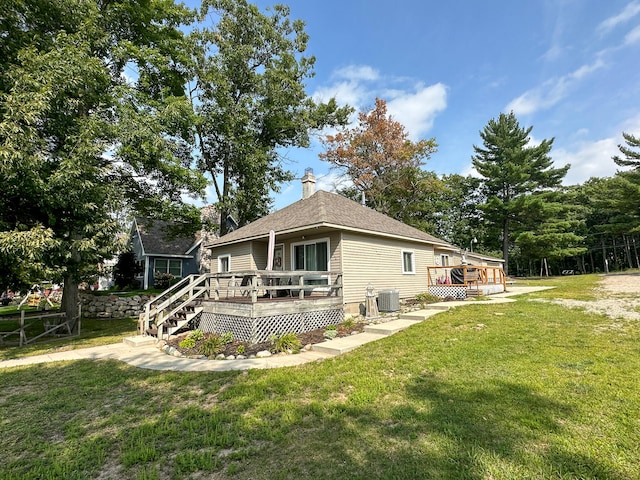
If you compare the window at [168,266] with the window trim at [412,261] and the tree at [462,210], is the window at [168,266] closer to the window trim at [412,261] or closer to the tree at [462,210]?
the window trim at [412,261]

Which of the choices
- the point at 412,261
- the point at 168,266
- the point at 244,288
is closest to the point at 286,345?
the point at 244,288

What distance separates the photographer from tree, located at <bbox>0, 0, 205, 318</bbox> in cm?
777

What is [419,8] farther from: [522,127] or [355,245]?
[522,127]

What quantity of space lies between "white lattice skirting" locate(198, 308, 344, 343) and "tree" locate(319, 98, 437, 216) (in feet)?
62.1

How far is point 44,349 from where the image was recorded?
27.4ft

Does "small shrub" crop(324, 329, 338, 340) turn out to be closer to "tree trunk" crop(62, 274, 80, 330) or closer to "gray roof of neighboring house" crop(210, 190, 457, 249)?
"gray roof of neighboring house" crop(210, 190, 457, 249)

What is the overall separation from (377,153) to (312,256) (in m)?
17.3

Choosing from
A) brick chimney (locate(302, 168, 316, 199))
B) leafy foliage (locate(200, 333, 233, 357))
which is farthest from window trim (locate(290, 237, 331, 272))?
leafy foliage (locate(200, 333, 233, 357))

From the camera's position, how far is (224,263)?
15.5m

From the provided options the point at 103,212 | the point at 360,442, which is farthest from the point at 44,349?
the point at 360,442

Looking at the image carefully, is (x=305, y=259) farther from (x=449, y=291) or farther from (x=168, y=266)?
(x=168, y=266)

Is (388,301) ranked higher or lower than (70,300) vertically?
lower

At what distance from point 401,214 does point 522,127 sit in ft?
52.3

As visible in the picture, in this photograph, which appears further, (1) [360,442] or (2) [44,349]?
(2) [44,349]
